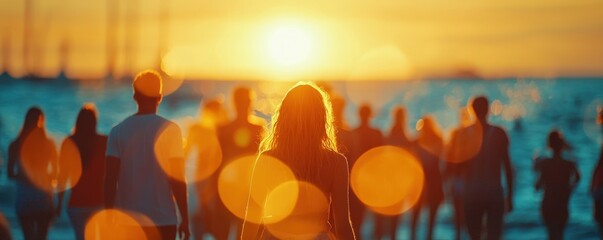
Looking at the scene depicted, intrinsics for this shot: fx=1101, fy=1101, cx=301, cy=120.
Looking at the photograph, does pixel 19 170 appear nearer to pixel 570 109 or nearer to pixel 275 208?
pixel 275 208

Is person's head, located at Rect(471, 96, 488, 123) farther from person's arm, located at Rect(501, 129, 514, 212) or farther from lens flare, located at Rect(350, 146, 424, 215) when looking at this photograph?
lens flare, located at Rect(350, 146, 424, 215)

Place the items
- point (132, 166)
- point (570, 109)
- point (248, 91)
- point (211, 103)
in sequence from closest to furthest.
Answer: point (132, 166) → point (248, 91) → point (211, 103) → point (570, 109)

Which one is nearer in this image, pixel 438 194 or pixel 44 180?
pixel 44 180

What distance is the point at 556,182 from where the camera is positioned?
12.7 meters

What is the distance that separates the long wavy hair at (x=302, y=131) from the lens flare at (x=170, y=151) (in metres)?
1.87

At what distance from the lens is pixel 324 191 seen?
5.92m

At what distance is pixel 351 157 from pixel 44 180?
2990mm

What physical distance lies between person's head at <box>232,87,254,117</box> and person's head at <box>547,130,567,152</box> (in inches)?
145

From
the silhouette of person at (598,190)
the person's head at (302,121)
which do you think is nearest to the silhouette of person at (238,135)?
the silhouette of person at (598,190)

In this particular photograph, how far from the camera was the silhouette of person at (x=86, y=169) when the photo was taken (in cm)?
923

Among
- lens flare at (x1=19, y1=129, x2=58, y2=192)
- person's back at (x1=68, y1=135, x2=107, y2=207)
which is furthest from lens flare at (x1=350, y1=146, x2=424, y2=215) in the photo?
person's back at (x1=68, y1=135, x2=107, y2=207)

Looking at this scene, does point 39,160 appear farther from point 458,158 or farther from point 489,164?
point 489,164

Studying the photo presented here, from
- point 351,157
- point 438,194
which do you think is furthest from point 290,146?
point 438,194

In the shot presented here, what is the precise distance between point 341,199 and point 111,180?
2.35 m
